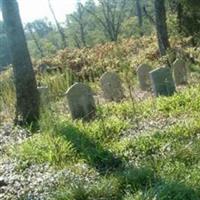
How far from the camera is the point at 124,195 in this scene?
17.4 ft

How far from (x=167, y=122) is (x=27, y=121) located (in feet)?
11.4

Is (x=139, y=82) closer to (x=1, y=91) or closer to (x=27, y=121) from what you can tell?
(x=1, y=91)

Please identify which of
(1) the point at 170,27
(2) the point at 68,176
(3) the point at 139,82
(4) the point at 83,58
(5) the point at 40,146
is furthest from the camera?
(1) the point at 170,27

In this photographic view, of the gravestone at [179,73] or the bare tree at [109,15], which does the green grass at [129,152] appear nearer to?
the gravestone at [179,73]

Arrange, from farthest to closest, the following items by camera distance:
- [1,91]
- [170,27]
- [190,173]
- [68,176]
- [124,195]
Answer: [170,27], [1,91], [68,176], [190,173], [124,195]

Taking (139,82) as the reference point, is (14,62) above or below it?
above

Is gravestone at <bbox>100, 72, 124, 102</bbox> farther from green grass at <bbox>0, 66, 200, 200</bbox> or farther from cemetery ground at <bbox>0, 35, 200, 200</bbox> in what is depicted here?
cemetery ground at <bbox>0, 35, 200, 200</bbox>

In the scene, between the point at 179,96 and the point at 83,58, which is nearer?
the point at 179,96

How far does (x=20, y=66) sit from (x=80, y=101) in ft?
5.15

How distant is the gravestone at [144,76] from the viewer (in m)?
16.3

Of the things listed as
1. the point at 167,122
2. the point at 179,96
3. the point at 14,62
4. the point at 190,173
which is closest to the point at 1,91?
the point at 14,62

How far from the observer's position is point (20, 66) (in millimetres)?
11312

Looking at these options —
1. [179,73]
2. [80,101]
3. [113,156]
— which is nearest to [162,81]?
[80,101]

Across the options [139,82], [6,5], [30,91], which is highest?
[6,5]
